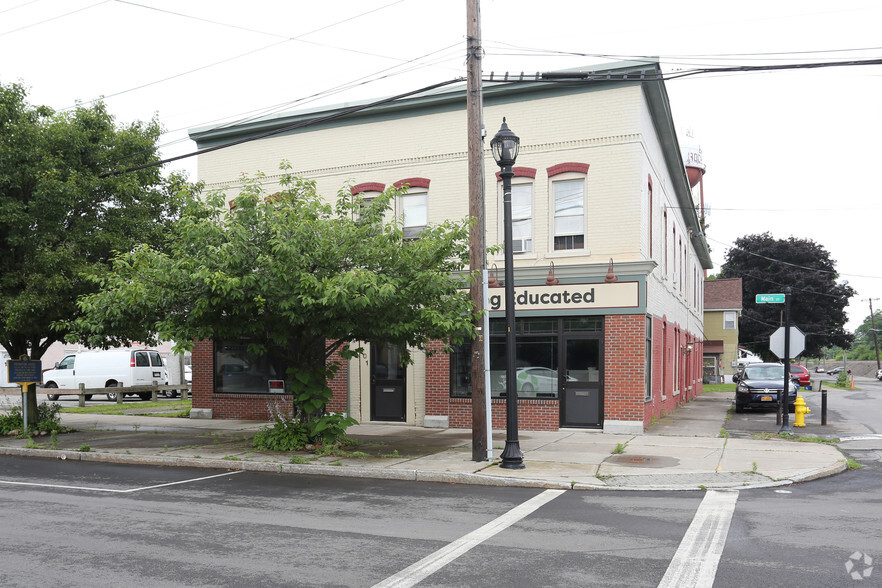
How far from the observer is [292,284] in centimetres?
1162

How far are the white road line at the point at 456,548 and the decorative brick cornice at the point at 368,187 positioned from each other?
10553 mm

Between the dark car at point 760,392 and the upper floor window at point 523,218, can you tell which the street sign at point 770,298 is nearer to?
the upper floor window at point 523,218

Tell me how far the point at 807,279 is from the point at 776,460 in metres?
57.3

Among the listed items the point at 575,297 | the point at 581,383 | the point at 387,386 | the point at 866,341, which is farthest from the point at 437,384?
the point at 866,341

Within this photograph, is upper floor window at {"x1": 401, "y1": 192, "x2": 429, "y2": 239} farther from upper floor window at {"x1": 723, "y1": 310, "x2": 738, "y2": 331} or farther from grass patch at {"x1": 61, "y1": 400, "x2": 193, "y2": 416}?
upper floor window at {"x1": 723, "y1": 310, "x2": 738, "y2": 331}

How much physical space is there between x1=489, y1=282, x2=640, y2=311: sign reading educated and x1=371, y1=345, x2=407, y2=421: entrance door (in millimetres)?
2993

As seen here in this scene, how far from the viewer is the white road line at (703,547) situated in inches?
230

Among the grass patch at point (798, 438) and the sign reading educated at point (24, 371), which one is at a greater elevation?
the sign reading educated at point (24, 371)

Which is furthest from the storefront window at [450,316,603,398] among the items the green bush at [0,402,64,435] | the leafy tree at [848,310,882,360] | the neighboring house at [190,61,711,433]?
the leafy tree at [848,310,882,360]

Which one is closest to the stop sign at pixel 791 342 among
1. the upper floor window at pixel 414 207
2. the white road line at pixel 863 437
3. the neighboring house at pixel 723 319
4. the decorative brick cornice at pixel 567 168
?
the white road line at pixel 863 437

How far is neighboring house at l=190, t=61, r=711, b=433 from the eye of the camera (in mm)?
16047

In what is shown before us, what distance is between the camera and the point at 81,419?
2078 centimetres

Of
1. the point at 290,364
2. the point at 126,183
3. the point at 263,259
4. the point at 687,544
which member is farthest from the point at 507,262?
the point at 126,183

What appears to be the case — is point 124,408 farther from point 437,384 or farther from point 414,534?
point 414,534
